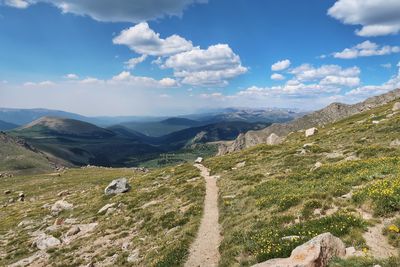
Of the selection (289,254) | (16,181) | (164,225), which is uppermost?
(289,254)

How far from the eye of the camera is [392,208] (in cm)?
1725

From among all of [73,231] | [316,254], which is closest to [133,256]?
[73,231]

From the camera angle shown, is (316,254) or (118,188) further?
(118,188)

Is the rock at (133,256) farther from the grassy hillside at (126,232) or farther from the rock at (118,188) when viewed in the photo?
the rock at (118,188)

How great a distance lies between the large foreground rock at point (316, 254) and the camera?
1282 centimetres

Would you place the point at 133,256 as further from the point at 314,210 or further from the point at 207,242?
the point at 314,210

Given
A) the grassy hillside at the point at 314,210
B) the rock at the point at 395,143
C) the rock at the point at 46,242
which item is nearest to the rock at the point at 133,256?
the grassy hillside at the point at 314,210

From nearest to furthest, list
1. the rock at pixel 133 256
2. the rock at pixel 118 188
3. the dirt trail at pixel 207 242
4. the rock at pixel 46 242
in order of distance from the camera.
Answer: the dirt trail at pixel 207 242 < the rock at pixel 133 256 < the rock at pixel 46 242 < the rock at pixel 118 188

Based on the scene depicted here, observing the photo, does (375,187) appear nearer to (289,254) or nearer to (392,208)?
(392,208)

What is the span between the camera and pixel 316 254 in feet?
42.4

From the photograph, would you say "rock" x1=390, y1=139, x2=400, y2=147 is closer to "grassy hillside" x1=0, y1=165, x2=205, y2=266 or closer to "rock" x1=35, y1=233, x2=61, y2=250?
"grassy hillside" x1=0, y1=165, x2=205, y2=266

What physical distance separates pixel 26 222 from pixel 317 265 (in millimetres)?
48210

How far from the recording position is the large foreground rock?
42.1ft

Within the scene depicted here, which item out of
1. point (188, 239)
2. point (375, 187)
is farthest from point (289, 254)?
point (188, 239)
